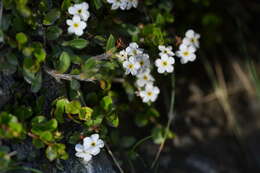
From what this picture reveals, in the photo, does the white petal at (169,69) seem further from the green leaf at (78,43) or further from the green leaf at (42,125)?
the green leaf at (42,125)

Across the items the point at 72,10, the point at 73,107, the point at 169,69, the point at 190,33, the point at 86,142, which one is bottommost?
the point at 86,142

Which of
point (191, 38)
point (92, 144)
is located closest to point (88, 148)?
point (92, 144)

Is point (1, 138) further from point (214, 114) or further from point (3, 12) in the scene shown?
point (214, 114)

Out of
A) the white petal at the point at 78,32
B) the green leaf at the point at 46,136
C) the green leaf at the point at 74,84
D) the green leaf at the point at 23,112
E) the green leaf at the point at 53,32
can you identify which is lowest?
the green leaf at the point at 46,136

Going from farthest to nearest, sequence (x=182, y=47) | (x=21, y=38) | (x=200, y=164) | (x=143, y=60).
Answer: (x=200, y=164) → (x=182, y=47) → (x=143, y=60) → (x=21, y=38)

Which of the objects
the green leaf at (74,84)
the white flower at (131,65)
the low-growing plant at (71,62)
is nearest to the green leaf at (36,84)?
the low-growing plant at (71,62)

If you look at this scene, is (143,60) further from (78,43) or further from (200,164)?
(200,164)
